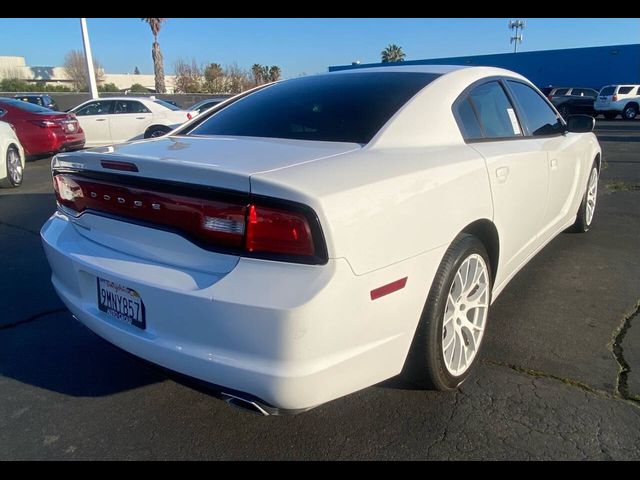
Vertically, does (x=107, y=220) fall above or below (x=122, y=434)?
above

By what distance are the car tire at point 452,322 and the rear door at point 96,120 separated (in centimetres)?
1215

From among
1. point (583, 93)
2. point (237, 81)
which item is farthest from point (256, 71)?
point (583, 93)

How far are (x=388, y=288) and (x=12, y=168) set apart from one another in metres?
8.16

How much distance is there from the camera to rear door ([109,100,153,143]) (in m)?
12.7

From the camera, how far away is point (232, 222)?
1823mm

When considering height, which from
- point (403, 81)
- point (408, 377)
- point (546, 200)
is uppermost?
point (403, 81)

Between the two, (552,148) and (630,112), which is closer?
(552,148)

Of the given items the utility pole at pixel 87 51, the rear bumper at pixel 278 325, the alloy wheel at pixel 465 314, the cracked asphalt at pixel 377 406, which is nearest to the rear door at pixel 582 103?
the utility pole at pixel 87 51

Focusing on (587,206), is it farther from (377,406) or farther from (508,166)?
(377,406)

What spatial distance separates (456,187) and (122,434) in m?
1.86

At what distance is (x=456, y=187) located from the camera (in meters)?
2.30

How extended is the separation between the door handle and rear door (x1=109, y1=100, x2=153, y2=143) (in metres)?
11.5
